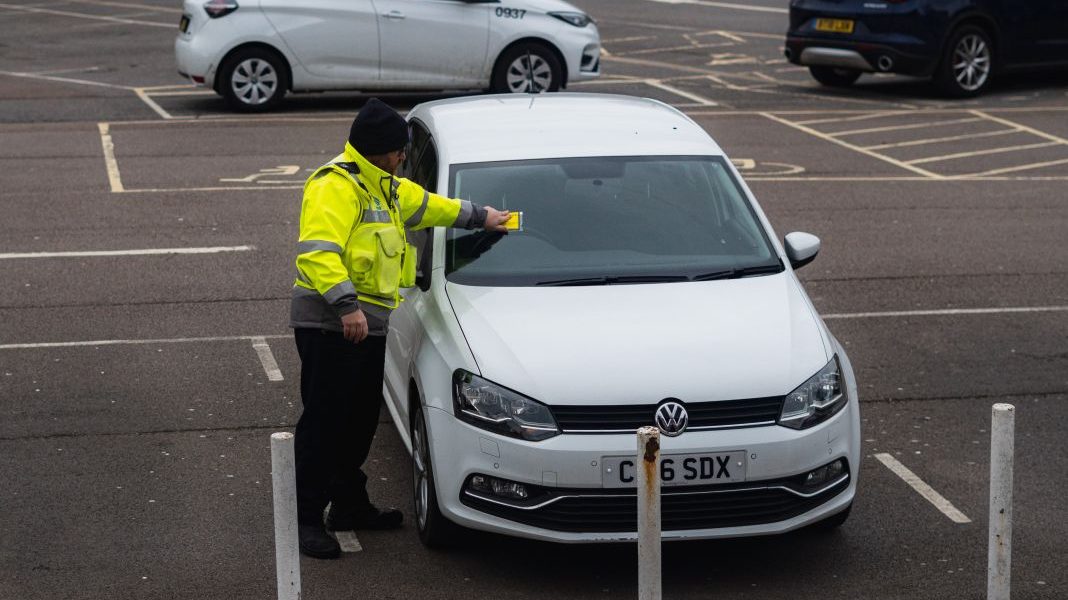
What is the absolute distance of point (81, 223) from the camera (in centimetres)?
1246

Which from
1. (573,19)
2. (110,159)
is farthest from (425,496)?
(573,19)

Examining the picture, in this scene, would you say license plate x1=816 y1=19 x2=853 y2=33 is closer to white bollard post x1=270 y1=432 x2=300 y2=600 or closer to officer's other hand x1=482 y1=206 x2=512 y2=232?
officer's other hand x1=482 y1=206 x2=512 y2=232

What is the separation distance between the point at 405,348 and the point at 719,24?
2299 centimetres

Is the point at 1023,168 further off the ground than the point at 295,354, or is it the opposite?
the point at 1023,168

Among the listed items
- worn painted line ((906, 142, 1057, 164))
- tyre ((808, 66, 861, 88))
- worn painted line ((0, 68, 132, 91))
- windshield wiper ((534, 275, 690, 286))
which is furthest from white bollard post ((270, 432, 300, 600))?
tyre ((808, 66, 861, 88))

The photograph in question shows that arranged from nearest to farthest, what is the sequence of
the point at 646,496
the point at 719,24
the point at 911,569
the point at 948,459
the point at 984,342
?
the point at 646,496 < the point at 911,569 < the point at 948,459 < the point at 984,342 < the point at 719,24

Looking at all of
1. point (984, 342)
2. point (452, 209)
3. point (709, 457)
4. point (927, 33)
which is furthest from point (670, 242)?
point (927, 33)

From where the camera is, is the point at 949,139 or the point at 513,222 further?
the point at 949,139

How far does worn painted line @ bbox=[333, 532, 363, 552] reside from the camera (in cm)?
645

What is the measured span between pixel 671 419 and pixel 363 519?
157 centimetres

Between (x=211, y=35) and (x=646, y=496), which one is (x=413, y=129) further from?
(x=211, y=35)

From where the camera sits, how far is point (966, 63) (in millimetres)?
19766

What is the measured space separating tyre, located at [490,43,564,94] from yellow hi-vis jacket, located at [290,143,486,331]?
12461mm

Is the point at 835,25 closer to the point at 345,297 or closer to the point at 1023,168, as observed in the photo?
the point at 1023,168
